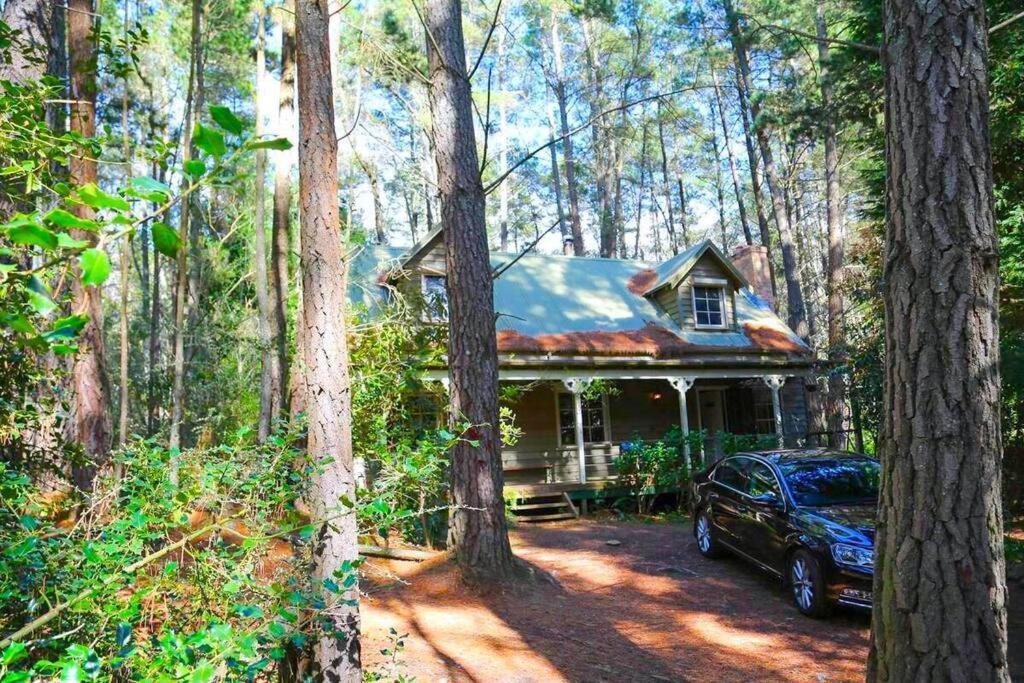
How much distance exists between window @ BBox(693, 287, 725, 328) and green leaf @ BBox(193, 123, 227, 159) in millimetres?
18414

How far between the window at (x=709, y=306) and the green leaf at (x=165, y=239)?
18296 mm

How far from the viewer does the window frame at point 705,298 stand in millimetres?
18688

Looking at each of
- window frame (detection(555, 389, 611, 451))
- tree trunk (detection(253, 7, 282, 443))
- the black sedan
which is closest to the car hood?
the black sedan

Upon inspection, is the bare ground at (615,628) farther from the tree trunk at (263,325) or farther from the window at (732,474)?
the tree trunk at (263,325)

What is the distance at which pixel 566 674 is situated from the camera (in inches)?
228

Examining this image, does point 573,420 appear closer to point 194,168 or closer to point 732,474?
point 732,474

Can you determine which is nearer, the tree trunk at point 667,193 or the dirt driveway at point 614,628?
the dirt driveway at point 614,628

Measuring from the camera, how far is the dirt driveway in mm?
5988

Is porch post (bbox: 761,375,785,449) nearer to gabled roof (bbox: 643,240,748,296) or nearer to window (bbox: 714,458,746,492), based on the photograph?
gabled roof (bbox: 643,240,748,296)

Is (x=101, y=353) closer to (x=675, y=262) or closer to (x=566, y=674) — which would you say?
(x=566, y=674)

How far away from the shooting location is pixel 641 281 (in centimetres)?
2080

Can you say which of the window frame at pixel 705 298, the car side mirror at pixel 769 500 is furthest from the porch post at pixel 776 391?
the car side mirror at pixel 769 500

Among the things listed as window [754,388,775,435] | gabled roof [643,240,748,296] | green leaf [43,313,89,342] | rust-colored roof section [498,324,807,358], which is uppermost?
gabled roof [643,240,748,296]

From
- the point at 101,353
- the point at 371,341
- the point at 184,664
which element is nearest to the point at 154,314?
the point at 371,341
